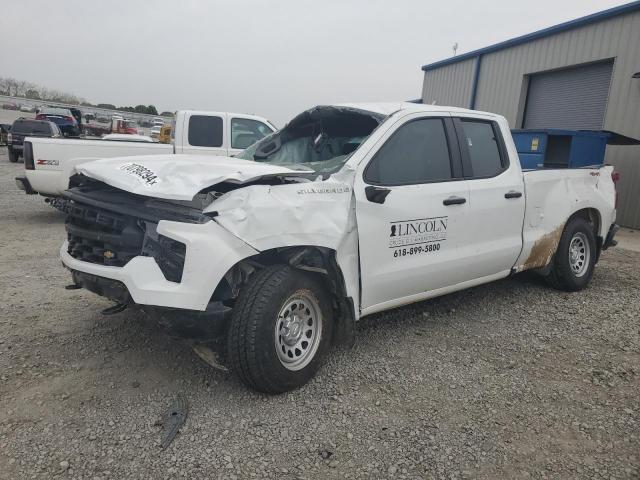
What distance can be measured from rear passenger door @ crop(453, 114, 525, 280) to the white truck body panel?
13 millimetres

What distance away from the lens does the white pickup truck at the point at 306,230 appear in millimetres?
2684

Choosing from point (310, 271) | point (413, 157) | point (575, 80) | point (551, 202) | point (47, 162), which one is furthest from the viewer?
point (575, 80)

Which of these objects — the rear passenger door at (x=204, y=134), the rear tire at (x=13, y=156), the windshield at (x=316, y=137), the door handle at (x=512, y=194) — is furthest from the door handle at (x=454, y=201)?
the rear tire at (x=13, y=156)

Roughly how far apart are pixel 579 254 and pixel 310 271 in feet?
12.2

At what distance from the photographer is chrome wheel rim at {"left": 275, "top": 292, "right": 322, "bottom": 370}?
299 cm

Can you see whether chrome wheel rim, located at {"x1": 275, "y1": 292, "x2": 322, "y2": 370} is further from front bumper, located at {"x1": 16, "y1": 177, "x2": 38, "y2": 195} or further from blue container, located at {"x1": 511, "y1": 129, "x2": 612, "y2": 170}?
front bumper, located at {"x1": 16, "y1": 177, "x2": 38, "y2": 195}

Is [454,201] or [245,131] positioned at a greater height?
[245,131]

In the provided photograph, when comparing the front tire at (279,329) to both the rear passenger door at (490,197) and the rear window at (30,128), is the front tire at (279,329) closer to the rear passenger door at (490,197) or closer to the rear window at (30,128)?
the rear passenger door at (490,197)

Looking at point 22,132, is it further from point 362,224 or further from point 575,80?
point 362,224

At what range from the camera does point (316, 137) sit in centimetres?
445

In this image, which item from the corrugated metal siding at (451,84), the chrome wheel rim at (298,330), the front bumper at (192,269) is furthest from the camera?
the corrugated metal siding at (451,84)

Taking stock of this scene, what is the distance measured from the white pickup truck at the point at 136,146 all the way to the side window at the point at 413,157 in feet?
17.5

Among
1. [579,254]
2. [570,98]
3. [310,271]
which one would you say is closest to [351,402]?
[310,271]

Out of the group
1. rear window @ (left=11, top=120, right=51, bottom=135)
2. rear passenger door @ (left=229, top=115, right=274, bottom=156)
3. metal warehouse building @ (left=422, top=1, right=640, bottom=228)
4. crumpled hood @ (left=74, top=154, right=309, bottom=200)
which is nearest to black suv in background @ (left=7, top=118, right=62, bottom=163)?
rear window @ (left=11, top=120, right=51, bottom=135)
